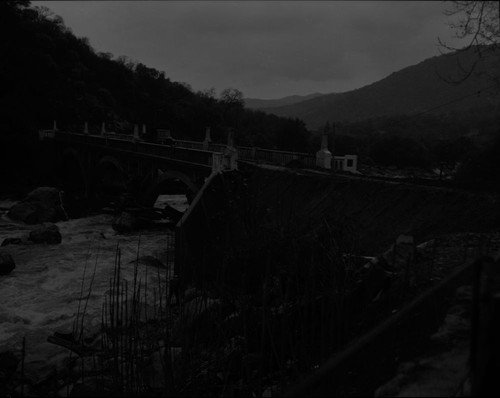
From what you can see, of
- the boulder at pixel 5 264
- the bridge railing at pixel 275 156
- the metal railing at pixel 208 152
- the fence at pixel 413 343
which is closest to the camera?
the fence at pixel 413 343

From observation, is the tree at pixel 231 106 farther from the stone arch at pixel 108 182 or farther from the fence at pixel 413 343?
the fence at pixel 413 343

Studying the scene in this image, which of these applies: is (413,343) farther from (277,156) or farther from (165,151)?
(165,151)

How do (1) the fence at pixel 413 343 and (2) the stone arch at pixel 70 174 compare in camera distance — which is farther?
(2) the stone arch at pixel 70 174

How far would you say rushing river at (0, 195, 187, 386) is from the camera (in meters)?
11.2

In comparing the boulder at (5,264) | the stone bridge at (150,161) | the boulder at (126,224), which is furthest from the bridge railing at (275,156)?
the boulder at (5,264)

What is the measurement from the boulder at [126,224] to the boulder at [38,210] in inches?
240

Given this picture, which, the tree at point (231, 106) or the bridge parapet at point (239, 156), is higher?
the tree at point (231, 106)

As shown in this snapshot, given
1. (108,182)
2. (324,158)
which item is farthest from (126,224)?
(108,182)

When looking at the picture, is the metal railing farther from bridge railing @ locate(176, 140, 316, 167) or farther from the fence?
the fence

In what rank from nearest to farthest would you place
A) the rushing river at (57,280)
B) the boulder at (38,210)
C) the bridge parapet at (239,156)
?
the rushing river at (57,280) < the bridge parapet at (239,156) < the boulder at (38,210)

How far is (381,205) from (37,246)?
1828 cm

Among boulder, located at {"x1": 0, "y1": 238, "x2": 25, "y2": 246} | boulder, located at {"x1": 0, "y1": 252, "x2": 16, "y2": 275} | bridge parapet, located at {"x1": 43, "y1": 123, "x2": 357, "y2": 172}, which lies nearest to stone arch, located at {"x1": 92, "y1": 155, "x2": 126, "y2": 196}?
bridge parapet, located at {"x1": 43, "y1": 123, "x2": 357, "y2": 172}

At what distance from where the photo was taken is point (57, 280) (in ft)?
58.9

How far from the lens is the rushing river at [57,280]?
1116 centimetres
